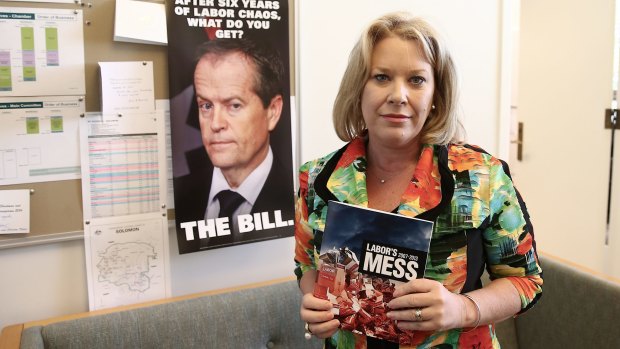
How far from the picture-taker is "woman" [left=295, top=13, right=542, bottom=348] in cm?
108

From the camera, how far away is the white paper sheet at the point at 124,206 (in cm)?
A: 156

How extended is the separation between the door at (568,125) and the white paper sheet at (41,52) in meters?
3.02

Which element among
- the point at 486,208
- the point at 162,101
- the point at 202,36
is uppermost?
the point at 202,36

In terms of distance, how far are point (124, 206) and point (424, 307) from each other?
1.01 metres

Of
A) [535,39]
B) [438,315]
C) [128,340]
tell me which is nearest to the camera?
[438,315]

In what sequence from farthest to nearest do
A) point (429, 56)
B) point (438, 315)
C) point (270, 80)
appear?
point (270, 80), point (429, 56), point (438, 315)

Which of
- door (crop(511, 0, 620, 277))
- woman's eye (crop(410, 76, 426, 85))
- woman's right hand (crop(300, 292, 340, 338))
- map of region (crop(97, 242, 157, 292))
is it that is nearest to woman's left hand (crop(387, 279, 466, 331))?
woman's right hand (crop(300, 292, 340, 338))

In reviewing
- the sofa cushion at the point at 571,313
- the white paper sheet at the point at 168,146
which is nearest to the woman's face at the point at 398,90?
the white paper sheet at the point at 168,146

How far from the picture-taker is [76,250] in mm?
1590

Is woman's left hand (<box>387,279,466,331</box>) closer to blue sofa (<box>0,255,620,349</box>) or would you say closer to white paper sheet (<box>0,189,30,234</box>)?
blue sofa (<box>0,255,620,349</box>)

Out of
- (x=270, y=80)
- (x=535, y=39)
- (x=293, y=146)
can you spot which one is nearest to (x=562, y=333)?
(x=293, y=146)

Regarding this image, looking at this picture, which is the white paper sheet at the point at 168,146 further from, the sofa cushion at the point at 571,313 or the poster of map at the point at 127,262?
the sofa cushion at the point at 571,313

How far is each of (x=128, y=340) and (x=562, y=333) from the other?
1439 mm

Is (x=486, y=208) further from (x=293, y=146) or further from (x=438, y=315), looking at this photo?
(x=293, y=146)
